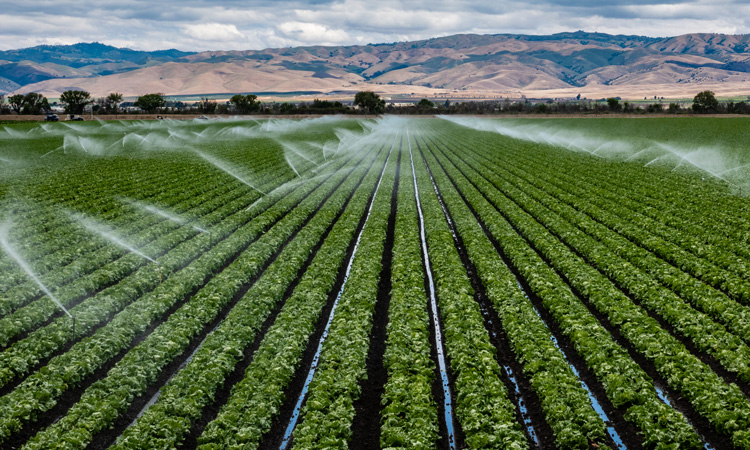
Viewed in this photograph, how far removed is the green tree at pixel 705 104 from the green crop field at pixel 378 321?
123166mm

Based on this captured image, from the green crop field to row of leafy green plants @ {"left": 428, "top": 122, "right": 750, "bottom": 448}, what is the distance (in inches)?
2.0

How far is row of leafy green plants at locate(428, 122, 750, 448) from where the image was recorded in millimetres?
9711

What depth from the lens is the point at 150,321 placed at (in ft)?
47.5

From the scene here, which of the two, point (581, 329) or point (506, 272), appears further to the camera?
point (506, 272)

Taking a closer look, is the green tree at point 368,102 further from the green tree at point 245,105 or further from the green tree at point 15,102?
the green tree at point 15,102

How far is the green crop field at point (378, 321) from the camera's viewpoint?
10.0m

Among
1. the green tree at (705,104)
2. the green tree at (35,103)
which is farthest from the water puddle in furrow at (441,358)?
the green tree at (35,103)

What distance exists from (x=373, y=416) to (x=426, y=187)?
26.8 meters

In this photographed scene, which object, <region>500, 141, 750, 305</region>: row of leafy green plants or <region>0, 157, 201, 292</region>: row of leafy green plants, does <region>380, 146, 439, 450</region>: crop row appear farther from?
<region>0, 157, 201, 292</region>: row of leafy green plants

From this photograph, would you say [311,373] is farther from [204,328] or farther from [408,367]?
[204,328]

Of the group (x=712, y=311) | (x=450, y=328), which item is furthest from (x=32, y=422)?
(x=712, y=311)

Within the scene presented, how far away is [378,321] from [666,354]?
757 centimetres

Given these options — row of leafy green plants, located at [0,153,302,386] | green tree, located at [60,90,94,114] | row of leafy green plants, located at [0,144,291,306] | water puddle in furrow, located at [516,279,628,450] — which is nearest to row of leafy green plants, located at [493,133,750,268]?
water puddle in furrow, located at [516,279,628,450]

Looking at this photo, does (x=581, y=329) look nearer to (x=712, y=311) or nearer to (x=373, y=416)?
(x=712, y=311)
